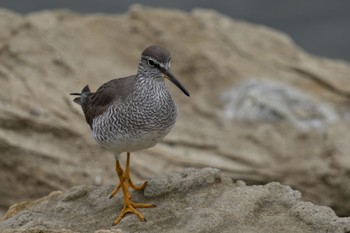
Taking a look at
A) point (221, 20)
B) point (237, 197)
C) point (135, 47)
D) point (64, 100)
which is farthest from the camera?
point (221, 20)

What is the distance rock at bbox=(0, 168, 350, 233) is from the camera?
8.48 metres

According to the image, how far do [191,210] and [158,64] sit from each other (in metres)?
1.68

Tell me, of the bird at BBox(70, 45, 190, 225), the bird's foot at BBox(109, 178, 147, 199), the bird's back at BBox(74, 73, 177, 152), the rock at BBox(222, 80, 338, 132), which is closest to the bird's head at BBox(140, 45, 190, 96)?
the bird at BBox(70, 45, 190, 225)

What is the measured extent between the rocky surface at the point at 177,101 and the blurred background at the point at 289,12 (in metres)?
6.33

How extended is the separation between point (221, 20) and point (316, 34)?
6.98 m

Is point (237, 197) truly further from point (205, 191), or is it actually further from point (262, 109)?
point (262, 109)

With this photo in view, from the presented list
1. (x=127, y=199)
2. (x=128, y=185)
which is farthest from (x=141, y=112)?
(x=128, y=185)

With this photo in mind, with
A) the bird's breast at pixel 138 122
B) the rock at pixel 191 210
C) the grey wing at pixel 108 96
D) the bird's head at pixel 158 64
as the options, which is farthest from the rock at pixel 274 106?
the bird's head at pixel 158 64

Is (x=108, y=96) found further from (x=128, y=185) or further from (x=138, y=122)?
(x=128, y=185)

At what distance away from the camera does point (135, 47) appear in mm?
15805

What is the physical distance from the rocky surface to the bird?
3.56m

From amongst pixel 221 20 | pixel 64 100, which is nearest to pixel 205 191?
pixel 64 100

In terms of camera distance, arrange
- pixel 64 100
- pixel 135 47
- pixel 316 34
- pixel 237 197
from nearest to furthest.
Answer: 1. pixel 237 197
2. pixel 64 100
3. pixel 135 47
4. pixel 316 34

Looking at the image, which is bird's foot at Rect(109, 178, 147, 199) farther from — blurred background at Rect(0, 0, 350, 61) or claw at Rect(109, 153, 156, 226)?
blurred background at Rect(0, 0, 350, 61)
